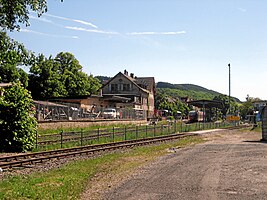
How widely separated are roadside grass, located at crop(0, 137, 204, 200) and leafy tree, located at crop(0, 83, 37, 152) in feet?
18.3

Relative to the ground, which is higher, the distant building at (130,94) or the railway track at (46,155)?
the distant building at (130,94)

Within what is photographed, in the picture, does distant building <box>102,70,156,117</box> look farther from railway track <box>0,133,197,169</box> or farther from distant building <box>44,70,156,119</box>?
railway track <box>0,133,197,169</box>

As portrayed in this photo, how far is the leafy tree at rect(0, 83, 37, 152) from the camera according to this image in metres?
22.8

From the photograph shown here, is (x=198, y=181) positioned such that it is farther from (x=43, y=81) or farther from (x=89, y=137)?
(x=43, y=81)

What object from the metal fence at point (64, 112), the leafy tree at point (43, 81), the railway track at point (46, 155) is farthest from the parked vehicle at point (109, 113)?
the railway track at point (46, 155)

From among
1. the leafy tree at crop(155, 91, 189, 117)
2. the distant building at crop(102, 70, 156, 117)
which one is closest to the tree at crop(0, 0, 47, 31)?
the distant building at crop(102, 70, 156, 117)

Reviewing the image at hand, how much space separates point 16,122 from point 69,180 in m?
10.6

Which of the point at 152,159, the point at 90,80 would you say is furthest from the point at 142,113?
the point at 152,159

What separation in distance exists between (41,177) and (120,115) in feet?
153

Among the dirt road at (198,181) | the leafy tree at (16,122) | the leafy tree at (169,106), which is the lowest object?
the dirt road at (198,181)

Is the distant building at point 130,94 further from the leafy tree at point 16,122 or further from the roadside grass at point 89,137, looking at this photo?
the leafy tree at point 16,122

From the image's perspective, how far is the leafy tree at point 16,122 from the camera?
22750mm

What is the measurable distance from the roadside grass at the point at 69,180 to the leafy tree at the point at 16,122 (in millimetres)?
5575

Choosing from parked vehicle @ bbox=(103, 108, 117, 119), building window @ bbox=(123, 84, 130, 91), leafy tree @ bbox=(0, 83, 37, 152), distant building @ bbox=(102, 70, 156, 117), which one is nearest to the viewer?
leafy tree @ bbox=(0, 83, 37, 152)
